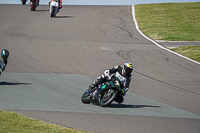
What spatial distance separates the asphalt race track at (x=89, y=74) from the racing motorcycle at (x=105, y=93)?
261mm

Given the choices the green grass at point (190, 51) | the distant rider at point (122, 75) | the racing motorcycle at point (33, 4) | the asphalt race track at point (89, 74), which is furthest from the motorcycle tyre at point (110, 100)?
the racing motorcycle at point (33, 4)

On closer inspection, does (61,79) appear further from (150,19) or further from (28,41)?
(150,19)

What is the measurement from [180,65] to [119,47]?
457 centimetres

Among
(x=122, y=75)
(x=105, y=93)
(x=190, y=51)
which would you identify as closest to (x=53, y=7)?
(x=190, y=51)

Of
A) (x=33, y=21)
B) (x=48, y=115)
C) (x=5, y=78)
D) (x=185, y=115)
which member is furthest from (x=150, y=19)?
(x=48, y=115)

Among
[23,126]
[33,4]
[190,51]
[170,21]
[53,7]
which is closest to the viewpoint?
[23,126]

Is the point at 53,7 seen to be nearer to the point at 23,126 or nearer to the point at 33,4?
the point at 33,4

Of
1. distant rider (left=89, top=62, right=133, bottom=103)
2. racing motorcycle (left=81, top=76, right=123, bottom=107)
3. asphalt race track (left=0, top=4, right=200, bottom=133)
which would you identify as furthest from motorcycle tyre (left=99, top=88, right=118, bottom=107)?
distant rider (left=89, top=62, right=133, bottom=103)

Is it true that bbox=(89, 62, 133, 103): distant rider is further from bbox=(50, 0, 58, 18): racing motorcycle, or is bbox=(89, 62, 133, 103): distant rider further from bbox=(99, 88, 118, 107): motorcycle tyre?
bbox=(50, 0, 58, 18): racing motorcycle

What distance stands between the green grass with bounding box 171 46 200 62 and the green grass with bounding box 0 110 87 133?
557 inches

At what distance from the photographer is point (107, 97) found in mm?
10445

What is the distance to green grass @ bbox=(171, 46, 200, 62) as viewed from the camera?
20536 millimetres

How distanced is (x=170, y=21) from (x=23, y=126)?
2608 centimetres

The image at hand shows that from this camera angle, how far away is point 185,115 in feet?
34.1
